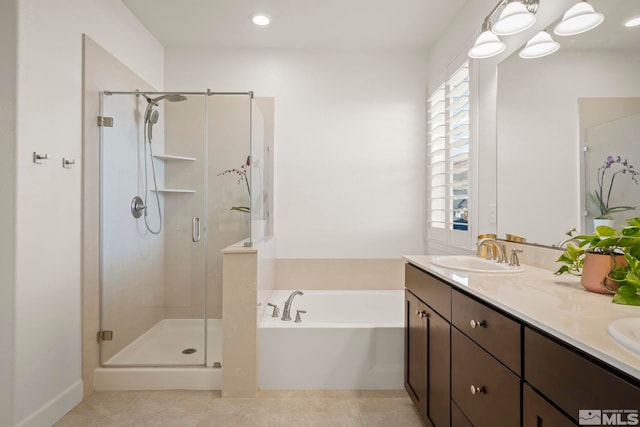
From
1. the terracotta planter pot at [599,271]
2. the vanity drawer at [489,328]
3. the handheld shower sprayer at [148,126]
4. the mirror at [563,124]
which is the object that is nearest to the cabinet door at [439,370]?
the vanity drawer at [489,328]

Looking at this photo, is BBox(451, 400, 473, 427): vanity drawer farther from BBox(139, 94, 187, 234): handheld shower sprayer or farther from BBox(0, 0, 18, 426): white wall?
BBox(139, 94, 187, 234): handheld shower sprayer

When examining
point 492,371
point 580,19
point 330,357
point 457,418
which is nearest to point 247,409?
point 330,357

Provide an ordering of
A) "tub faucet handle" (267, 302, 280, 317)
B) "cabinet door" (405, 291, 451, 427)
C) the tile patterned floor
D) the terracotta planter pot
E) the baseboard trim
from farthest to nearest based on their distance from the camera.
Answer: "tub faucet handle" (267, 302, 280, 317) < the tile patterned floor < the baseboard trim < "cabinet door" (405, 291, 451, 427) < the terracotta planter pot

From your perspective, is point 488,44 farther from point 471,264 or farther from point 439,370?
point 439,370

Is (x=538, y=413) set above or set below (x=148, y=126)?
below

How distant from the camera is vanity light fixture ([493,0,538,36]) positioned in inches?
60.5

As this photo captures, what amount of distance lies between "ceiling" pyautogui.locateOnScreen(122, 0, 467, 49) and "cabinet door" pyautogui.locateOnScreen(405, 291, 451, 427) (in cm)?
208

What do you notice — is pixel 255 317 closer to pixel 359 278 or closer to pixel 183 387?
pixel 183 387

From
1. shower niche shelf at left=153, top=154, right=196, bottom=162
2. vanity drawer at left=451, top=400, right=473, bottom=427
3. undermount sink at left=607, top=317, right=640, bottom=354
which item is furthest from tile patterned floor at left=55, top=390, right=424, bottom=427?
shower niche shelf at left=153, top=154, right=196, bottom=162

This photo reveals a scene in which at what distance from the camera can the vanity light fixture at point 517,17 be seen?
5.04 ft

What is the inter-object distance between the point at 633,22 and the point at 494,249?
43.9 inches

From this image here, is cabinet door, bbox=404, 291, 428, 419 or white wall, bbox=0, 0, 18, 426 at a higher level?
white wall, bbox=0, 0, 18, 426

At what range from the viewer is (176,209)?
2.50 meters

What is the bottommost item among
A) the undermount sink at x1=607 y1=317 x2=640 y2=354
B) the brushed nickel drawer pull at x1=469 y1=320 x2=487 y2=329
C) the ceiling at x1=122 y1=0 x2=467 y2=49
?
the brushed nickel drawer pull at x1=469 y1=320 x2=487 y2=329
